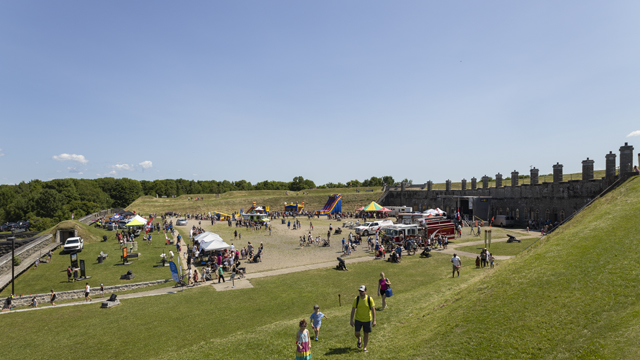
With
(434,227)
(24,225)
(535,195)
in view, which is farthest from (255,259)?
(24,225)

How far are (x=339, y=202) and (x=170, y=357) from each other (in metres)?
57.0

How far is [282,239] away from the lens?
35.5m

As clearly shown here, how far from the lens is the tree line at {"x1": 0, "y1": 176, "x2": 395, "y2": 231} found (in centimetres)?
7900

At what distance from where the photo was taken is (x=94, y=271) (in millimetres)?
24203

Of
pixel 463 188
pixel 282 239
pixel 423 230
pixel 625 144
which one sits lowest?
pixel 282 239

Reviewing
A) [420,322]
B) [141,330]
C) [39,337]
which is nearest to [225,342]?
[141,330]

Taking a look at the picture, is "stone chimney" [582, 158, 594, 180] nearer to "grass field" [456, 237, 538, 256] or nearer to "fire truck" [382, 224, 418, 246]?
"grass field" [456, 237, 538, 256]

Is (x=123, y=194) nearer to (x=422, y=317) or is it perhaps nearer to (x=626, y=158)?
(x=422, y=317)

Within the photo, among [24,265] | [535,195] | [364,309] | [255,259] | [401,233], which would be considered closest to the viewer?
[364,309]

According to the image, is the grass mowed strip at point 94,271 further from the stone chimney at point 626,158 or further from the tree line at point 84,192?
the tree line at point 84,192

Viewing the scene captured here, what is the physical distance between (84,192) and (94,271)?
94.1 metres

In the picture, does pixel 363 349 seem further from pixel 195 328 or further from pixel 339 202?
pixel 339 202

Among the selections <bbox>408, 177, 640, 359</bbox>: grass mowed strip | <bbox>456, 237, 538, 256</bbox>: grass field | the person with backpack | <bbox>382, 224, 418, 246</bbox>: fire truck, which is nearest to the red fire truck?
<bbox>382, 224, 418, 246</bbox>: fire truck

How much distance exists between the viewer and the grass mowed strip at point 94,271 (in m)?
21.0
